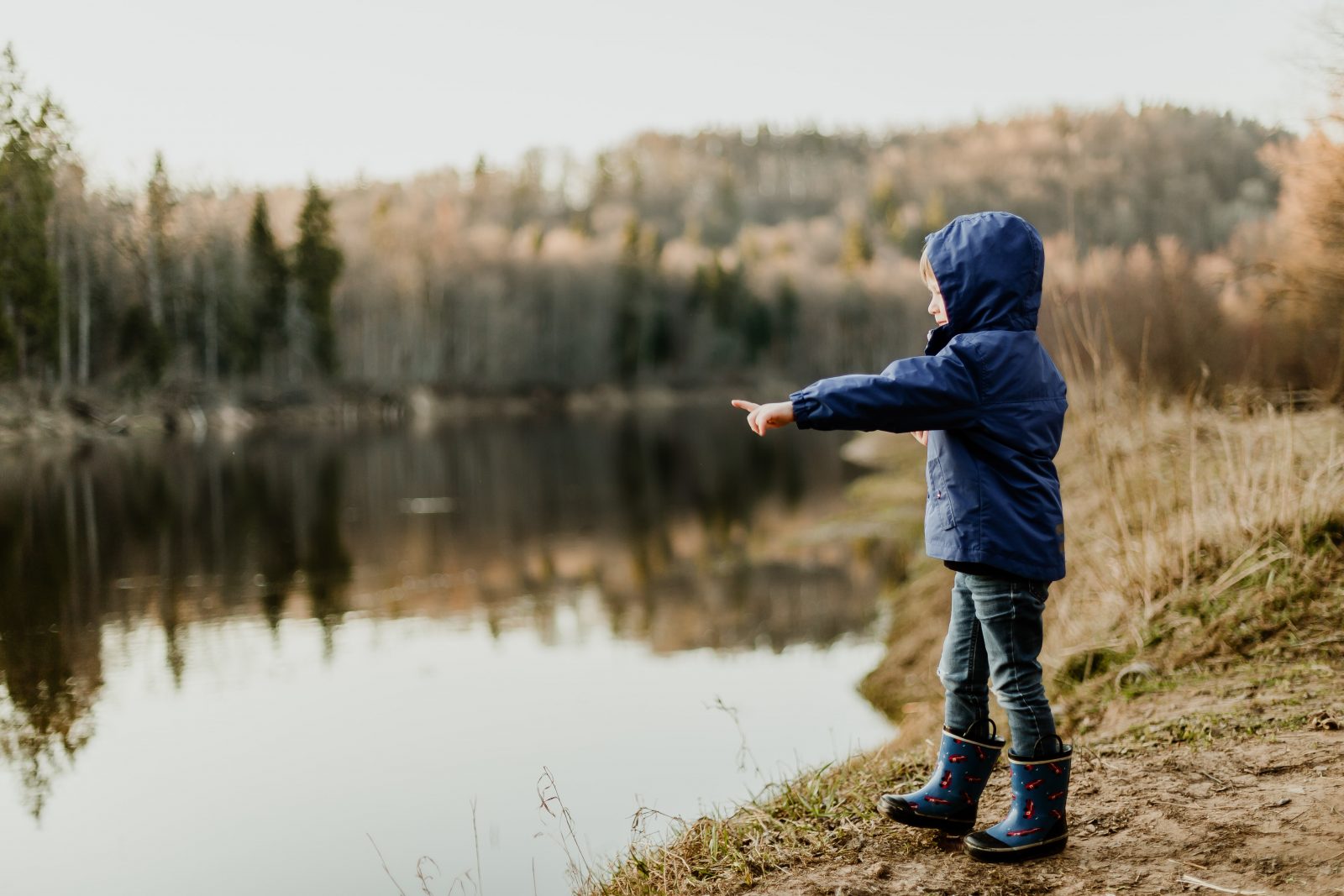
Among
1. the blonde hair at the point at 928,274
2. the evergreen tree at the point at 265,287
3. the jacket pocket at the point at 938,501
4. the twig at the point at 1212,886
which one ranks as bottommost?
the twig at the point at 1212,886

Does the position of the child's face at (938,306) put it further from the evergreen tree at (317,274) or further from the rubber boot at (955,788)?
the evergreen tree at (317,274)

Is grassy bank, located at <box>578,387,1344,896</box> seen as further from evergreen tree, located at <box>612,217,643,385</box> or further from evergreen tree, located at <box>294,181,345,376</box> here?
evergreen tree, located at <box>612,217,643,385</box>

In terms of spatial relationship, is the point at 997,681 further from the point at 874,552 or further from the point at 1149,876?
the point at 874,552

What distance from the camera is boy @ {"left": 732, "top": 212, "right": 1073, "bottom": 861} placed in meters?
3.14

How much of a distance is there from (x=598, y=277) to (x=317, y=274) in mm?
23219

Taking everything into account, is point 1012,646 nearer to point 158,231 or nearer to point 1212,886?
point 1212,886

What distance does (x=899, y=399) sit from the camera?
3.07 meters

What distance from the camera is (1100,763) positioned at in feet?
13.6

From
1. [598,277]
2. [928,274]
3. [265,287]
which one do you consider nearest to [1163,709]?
[928,274]

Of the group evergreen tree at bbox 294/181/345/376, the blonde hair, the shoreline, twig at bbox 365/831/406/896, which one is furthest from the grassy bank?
evergreen tree at bbox 294/181/345/376

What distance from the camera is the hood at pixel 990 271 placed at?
10.6 ft

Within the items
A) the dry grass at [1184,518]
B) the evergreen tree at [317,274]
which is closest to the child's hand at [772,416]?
the dry grass at [1184,518]

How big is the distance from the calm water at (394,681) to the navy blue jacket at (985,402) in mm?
2279

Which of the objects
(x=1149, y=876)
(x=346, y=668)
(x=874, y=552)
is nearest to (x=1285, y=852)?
(x=1149, y=876)
